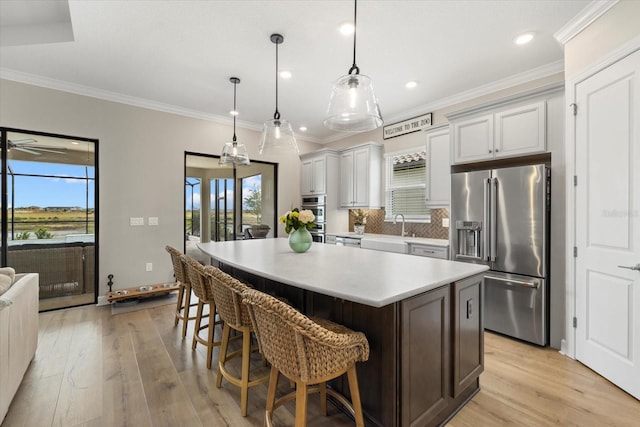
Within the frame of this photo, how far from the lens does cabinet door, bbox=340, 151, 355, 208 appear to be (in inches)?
211

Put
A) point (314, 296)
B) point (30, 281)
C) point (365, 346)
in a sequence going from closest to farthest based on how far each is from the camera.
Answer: point (365, 346) < point (314, 296) < point (30, 281)

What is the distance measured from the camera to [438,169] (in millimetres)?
3988

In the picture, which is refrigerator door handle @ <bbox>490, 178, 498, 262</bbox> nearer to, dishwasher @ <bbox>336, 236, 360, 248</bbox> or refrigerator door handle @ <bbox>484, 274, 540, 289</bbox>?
refrigerator door handle @ <bbox>484, 274, 540, 289</bbox>

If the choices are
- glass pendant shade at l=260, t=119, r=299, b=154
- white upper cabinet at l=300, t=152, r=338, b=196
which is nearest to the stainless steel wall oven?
white upper cabinet at l=300, t=152, r=338, b=196

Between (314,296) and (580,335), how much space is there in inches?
91.8

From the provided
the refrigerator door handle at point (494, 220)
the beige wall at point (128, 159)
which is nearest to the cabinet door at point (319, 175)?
the beige wall at point (128, 159)

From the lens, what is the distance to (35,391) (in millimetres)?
2119

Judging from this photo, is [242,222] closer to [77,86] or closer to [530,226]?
[77,86]

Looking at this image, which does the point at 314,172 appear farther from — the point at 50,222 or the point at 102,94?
the point at 50,222

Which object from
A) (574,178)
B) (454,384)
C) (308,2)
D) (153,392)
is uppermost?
(308,2)

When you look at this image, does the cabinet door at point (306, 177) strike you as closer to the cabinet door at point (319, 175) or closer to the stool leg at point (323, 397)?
the cabinet door at point (319, 175)

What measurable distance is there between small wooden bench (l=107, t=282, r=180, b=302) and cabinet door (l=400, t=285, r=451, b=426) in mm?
3453

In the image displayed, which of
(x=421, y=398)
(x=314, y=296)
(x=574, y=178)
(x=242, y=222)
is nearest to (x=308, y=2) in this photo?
(x=314, y=296)

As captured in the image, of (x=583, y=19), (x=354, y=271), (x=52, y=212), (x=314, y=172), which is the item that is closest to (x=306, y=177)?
(x=314, y=172)
